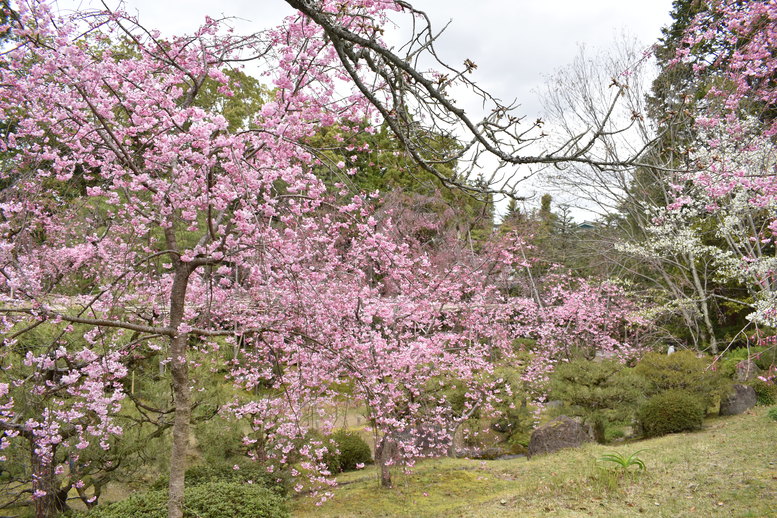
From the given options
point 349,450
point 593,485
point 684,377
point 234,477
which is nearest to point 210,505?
point 234,477

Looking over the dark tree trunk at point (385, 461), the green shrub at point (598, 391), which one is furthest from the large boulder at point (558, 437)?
the dark tree trunk at point (385, 461)

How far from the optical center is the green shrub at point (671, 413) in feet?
36.0

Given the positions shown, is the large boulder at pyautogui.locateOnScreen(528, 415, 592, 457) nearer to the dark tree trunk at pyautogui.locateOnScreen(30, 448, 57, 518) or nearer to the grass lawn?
the grass lawn

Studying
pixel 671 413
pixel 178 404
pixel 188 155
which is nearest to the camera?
pixel 188 155

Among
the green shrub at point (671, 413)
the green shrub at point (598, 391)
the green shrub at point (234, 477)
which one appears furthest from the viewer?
the green shrub at point (598, 391)

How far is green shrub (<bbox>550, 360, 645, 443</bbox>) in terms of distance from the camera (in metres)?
11.1

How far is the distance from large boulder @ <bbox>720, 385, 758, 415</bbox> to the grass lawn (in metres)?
1.66

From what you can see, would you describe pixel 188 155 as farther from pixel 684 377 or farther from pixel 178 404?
pixel 684 377

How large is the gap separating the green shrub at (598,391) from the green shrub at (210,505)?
7666 mm

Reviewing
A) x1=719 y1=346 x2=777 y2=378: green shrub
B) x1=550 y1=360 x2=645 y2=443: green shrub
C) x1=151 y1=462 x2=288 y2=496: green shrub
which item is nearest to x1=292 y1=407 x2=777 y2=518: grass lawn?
x1=151 y1=462 x2=288 y2=496: green shrub

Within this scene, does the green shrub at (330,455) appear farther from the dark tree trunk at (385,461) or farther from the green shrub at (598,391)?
the green shrub at (598,391)

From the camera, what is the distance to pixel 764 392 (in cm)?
1238

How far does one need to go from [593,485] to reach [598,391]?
4588mm

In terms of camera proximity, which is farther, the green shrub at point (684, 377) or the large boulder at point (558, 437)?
the green shrub at point (684, 377)
